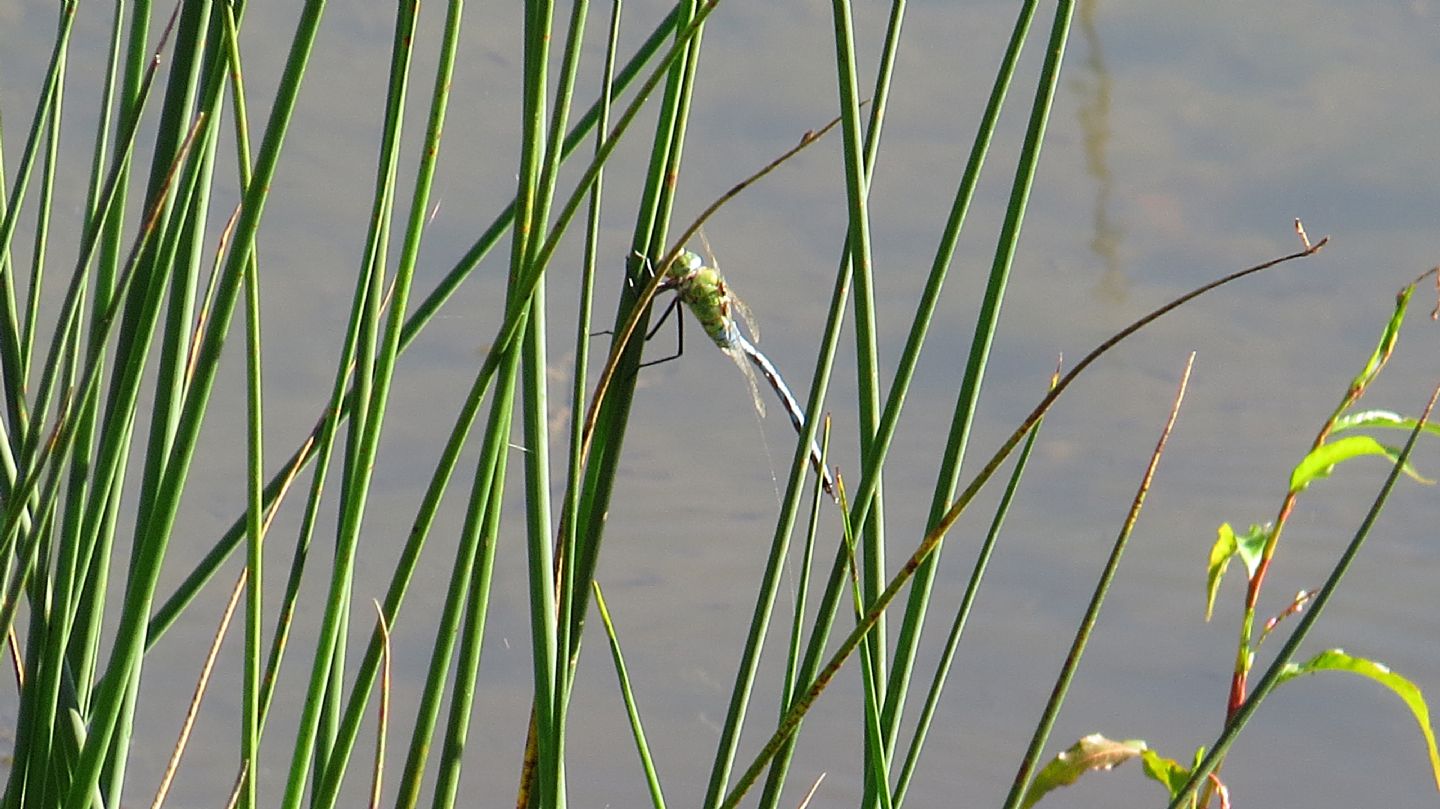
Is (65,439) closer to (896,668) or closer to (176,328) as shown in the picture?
(176,328)

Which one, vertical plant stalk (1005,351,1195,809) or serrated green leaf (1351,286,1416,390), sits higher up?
serrated green leaf (1351,286,1416,390)

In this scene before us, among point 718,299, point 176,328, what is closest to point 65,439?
point 176,328

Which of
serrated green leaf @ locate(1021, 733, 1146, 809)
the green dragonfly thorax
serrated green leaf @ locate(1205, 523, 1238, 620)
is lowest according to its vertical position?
serrated green leaf @ locate(1021, 733, 1146, 809)

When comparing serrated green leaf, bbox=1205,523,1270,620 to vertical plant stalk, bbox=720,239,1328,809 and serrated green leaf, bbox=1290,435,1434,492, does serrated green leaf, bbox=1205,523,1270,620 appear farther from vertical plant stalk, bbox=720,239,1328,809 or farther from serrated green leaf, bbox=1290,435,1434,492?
vertical plant stalk, bbox=720,239,1328,809

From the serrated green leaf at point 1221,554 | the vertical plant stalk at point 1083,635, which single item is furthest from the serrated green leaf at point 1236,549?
the vertical plant stalk at point 1083,635

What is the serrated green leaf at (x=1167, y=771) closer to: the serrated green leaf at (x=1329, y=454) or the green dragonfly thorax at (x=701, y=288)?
the serrated green leaf at (x=1329, y=454)

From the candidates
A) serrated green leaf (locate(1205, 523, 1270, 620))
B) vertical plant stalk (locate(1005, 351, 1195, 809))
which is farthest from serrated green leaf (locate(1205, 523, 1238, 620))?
vertical plant stalk (locate(1005, 351, 1195, 809))

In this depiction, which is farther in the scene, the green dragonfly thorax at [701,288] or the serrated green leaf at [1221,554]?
the serrated green leaf at [1221,554]

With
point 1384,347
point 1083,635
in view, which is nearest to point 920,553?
point 1083,635
